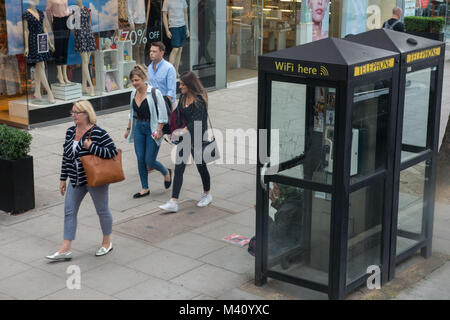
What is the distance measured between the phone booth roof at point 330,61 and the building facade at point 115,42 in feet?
25.4

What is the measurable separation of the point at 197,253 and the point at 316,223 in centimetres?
156

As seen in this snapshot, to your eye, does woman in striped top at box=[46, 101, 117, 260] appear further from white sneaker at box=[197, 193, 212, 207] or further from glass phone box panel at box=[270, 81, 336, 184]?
white sneaker at box=[197, 193, 212, 207]

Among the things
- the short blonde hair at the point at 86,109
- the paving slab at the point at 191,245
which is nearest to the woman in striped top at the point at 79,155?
the short blonde hair at the point at 86,109

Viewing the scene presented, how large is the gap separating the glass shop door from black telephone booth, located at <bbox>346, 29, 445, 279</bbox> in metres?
0.73

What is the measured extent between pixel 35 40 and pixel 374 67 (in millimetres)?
8242

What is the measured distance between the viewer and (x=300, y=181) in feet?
20.9

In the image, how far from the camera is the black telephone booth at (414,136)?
22.2 feet

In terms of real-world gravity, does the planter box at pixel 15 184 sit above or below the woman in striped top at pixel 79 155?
below

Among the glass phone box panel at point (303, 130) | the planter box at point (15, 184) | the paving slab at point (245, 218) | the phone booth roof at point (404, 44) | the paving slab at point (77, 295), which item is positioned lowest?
the paving slab at point (245, 218)

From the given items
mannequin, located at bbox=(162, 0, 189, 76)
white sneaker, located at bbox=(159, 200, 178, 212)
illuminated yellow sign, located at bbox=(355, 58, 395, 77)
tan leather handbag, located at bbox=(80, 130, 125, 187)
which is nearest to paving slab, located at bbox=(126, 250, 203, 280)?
tan leather handbag, located at bbox=(80, 130, 125, 187)

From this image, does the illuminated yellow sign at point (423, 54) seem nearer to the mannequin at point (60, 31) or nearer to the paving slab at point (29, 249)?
the paving slab at point (29, 249)

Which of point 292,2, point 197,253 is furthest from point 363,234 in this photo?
point 292,2

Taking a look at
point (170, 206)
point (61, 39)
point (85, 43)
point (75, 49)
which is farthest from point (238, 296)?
point (85, 43)

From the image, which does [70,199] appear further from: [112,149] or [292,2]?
[292,2]
